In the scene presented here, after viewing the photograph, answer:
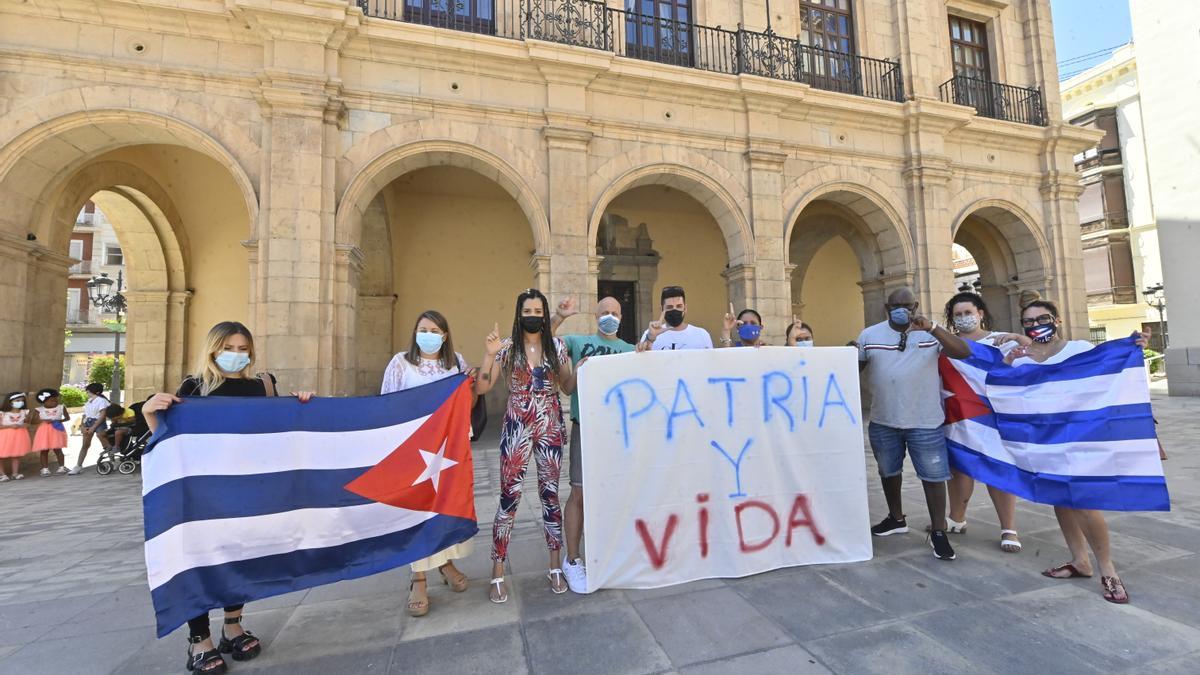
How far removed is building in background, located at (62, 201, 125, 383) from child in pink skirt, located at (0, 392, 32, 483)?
109 feet

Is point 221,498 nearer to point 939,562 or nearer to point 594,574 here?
point 594,574

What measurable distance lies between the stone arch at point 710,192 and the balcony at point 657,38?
86.8 inches

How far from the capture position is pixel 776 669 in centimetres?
218

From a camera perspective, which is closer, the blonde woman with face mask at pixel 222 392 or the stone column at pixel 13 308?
the blonde woman with face mask at pixel 222 392

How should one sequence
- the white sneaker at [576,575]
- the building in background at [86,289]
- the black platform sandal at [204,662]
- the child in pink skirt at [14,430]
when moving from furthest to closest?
the building in background at [86,289] → the child in pink skirt at [14,430] → the white sneaker at [576,575] → the black platform sandal at [204,662]

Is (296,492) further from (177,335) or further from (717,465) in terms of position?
(177,335)

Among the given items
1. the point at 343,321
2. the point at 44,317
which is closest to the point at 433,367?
the point at 343,321

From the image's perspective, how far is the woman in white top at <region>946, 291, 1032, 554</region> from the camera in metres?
3.53

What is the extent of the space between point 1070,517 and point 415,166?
9.41 meters

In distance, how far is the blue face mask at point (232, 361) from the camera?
272cm

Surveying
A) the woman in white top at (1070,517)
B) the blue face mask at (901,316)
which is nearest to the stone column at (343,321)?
the blue face mask at (901,316)

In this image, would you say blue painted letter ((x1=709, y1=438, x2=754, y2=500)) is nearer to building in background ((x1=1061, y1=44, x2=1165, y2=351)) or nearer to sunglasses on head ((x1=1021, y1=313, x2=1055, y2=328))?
sunglasses on head ((x1=1021, y1=313, x2=1055, y2=328))

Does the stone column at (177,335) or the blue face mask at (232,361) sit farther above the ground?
the stone column at (177,335)

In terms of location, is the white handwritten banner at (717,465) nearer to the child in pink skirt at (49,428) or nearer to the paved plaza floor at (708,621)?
the paved plaza floor at (708,621)
